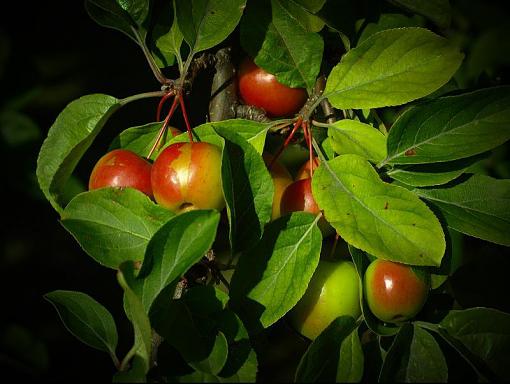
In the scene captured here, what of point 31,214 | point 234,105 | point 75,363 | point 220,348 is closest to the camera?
point 220,348

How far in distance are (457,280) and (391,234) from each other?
0.39m

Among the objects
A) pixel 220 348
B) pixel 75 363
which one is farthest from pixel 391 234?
pixel 75 363

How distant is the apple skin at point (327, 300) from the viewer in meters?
Result: 0.74

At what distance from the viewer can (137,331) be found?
1.96 ft

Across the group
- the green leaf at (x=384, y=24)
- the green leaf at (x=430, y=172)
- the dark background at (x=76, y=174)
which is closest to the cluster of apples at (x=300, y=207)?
the green leaf at (x=430, y=172)

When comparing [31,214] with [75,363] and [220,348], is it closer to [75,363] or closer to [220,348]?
[75,363]

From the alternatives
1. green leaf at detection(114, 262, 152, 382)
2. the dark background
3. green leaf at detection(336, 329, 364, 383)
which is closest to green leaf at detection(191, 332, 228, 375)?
green leaf at detection(114, 262, 152, 382)

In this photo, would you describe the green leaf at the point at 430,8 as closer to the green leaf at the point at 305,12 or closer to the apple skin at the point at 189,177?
the green leaf at the point at 305,12

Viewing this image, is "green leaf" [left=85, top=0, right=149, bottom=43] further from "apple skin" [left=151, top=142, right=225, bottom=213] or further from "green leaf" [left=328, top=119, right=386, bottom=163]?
"green leaf" [left=328, top=119, right=386, bottom=163]

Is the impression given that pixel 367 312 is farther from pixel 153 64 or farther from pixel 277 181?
pixel 153 64

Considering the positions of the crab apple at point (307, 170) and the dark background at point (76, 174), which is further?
the dark background at point (76, 174)

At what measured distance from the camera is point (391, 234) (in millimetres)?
654

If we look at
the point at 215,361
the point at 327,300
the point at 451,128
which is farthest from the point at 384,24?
the point at 215,361

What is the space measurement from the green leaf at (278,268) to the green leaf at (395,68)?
0.18 metres
